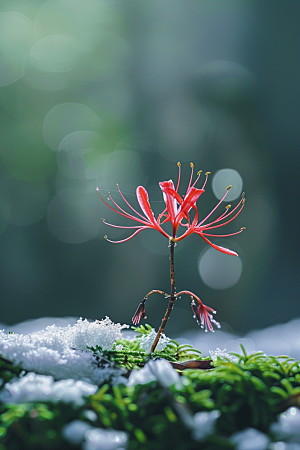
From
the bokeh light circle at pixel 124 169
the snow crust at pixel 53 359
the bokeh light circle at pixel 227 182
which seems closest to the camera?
the snow crust at pixel 53 359

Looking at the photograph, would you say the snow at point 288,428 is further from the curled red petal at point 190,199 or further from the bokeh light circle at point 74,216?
the bokeh light circle at point 74,216

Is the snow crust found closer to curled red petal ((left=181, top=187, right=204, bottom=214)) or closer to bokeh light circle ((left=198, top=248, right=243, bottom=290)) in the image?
curled red petal ((left=181, top=187, right=204, bottom=214))

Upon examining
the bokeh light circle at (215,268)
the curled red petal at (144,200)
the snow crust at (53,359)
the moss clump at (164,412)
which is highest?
the curled red petal at (144,200)

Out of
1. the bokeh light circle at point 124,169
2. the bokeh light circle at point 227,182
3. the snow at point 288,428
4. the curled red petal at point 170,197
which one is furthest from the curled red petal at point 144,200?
the bokeh light circle at point 124,169

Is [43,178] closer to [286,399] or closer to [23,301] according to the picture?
[23,301]

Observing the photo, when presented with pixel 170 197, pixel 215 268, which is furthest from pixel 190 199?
pixel 215 268

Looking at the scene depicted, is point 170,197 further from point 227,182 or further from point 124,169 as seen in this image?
point 124,169

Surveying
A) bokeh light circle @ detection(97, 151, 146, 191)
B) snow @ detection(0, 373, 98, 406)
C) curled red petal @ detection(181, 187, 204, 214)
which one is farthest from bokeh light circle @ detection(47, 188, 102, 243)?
snow @ detection(0, 373, 98, 406)
